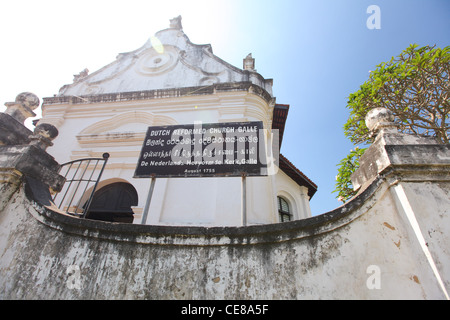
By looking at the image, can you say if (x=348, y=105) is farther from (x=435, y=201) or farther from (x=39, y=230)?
(x=39, y=230)

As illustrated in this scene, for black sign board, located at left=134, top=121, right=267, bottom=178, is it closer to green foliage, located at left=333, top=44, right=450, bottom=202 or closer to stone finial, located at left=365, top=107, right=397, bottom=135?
stone finial, located at left=365, top=107, right=397, bottom=135

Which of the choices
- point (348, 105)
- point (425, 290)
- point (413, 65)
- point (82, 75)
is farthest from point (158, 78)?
point (425, 290)

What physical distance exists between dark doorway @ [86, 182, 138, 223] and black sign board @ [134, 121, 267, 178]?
2.41 metres

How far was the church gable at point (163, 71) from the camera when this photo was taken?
7.48 m

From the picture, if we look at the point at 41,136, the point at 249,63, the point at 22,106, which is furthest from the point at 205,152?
the point at 249,63

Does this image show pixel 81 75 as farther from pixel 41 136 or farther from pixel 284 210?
pixel 284 210

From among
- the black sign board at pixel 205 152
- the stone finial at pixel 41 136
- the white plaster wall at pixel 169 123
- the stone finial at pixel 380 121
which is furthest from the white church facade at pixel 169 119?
the stone finial at pixel 380 121

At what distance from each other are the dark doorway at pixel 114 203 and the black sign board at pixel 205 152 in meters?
2.41

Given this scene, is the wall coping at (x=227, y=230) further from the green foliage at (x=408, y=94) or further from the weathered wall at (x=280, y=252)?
the green foliage at (x=408, y=94)

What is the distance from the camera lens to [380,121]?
2.39 m

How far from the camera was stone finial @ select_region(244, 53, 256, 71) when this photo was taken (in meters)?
7.71

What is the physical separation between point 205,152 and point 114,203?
3436mm

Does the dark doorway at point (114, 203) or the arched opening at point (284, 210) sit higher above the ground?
the arched opening at point (284, 210)
